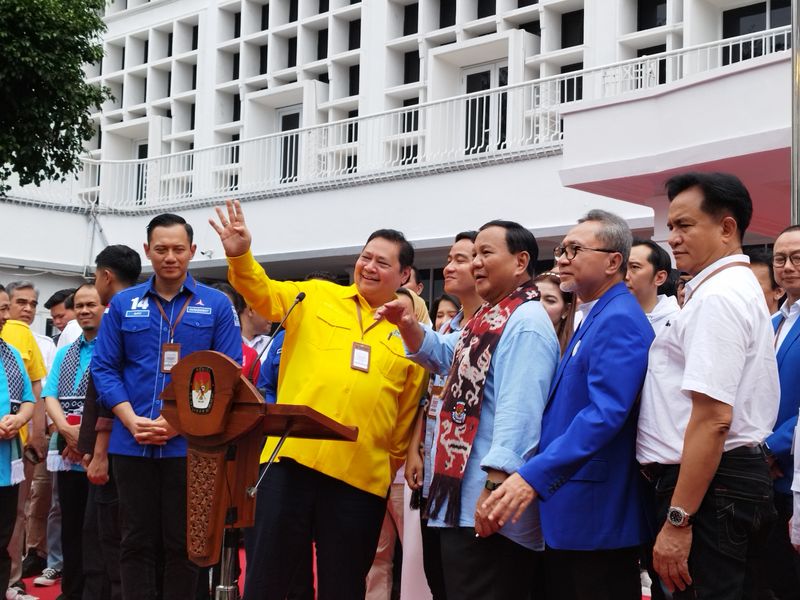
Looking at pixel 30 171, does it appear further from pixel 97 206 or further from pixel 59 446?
pixel 59 446

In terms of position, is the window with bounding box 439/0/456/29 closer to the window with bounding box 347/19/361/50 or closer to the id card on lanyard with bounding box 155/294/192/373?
the window with bounding box 347/19/361/50

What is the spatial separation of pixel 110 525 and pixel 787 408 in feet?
9.65

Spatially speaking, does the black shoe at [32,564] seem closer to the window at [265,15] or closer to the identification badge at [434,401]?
the identification badge at [434,401]

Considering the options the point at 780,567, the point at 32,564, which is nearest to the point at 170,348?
the point at 780,567

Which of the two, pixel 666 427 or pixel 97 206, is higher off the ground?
pixel 97 206

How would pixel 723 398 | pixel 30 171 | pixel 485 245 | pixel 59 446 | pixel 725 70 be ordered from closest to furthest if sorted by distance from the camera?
1. pixel 723 398
2. pixel 485 245
3. pixel 59 446
4. pixel 725 70
5. pixel 30 171

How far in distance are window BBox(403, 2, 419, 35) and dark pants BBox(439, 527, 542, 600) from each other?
14941 millimetres

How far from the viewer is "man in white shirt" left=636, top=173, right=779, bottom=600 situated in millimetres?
2764

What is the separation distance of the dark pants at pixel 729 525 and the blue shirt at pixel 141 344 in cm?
246

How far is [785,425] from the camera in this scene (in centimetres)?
393

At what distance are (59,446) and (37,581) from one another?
5.23ft

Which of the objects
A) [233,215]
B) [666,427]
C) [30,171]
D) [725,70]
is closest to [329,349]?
[233,215]

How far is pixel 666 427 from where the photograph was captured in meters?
2.96

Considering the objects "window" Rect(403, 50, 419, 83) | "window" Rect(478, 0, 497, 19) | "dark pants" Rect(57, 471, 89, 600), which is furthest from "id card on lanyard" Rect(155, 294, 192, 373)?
"window" Rect(403, 50, 419, 83)
